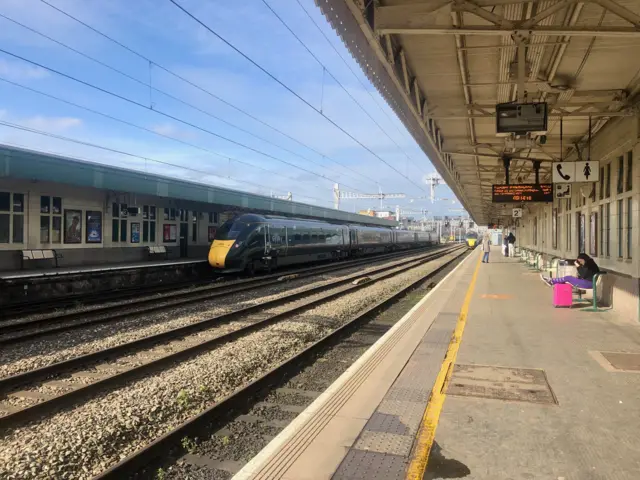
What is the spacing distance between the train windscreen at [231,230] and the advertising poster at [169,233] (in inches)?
242

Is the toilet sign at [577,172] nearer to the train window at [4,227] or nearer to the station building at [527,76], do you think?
the station building at [527,76]

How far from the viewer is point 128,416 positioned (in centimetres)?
484

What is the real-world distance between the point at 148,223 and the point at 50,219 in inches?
219

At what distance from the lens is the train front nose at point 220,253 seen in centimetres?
1923

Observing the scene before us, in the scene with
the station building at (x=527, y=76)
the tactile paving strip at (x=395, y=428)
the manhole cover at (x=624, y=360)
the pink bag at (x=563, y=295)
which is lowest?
the tactile paving strip at (x=395, y=428)

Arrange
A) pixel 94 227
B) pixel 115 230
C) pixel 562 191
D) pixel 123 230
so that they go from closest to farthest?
pixel 562 191 < pixel 94 227 < pixel 115 230 < pixel 123 230

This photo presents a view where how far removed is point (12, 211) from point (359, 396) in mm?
16930

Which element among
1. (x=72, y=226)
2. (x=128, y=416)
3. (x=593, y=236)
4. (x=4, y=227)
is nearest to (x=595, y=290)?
(x=593, y=236)

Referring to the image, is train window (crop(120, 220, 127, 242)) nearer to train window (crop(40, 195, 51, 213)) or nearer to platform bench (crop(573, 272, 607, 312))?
train window (crop(40, 195, 51, 213))

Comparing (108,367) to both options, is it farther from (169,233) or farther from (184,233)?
(184,233)

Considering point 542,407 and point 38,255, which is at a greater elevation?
point 38,255

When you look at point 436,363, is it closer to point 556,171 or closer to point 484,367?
point 484,367

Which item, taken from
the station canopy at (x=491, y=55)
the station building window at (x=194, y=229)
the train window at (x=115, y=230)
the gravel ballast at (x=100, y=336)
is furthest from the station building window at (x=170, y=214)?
the station canopy at (x=491, y=55)

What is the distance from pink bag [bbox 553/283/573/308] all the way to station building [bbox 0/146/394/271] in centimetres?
1526
